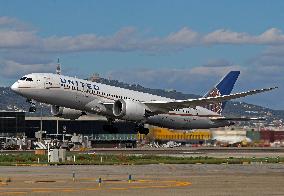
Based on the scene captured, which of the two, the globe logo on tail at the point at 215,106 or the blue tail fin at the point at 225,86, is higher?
the blue tail fin at the point at 225,86

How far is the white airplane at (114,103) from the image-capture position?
279 ft

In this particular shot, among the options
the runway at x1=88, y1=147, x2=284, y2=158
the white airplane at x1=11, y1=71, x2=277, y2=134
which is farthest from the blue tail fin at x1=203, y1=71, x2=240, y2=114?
the runway at x1=88, y1=147, x2=284, y2=158

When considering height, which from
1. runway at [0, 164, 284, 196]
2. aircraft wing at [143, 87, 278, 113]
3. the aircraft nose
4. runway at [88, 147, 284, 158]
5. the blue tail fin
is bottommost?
runway at [0, 164, 284, 196]

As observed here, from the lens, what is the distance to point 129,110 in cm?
A: 9194

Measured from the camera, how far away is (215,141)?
158 metres

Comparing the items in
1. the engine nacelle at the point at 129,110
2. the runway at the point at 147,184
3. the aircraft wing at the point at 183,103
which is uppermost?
the aircraft wing at the point at 183,103

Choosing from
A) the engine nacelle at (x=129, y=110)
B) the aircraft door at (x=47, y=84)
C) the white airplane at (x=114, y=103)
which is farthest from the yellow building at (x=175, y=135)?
the aircraft door at (x=47, y=84)

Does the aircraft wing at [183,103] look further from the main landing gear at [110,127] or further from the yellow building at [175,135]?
the yellow building at [175,135]

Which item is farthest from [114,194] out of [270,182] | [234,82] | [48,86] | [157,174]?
[234,82]

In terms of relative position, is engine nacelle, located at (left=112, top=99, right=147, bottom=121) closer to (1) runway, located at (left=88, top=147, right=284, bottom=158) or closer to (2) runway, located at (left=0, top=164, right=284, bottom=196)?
(1) runway, located at (left=88, top=147, right=284, bottom=158)

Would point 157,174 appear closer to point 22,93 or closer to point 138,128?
point 22,93

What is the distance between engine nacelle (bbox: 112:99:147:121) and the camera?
299 feet

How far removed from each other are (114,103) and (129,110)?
239 cm

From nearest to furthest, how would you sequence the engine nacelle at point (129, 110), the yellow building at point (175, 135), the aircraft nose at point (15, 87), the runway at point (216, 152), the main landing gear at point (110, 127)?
the aircraft nose at point (15, 87), the engine nacelle at point (129, 110), the main landing gear at point (110, 127), the runway at point (216, 152), the yellow building at point (175, 135)
